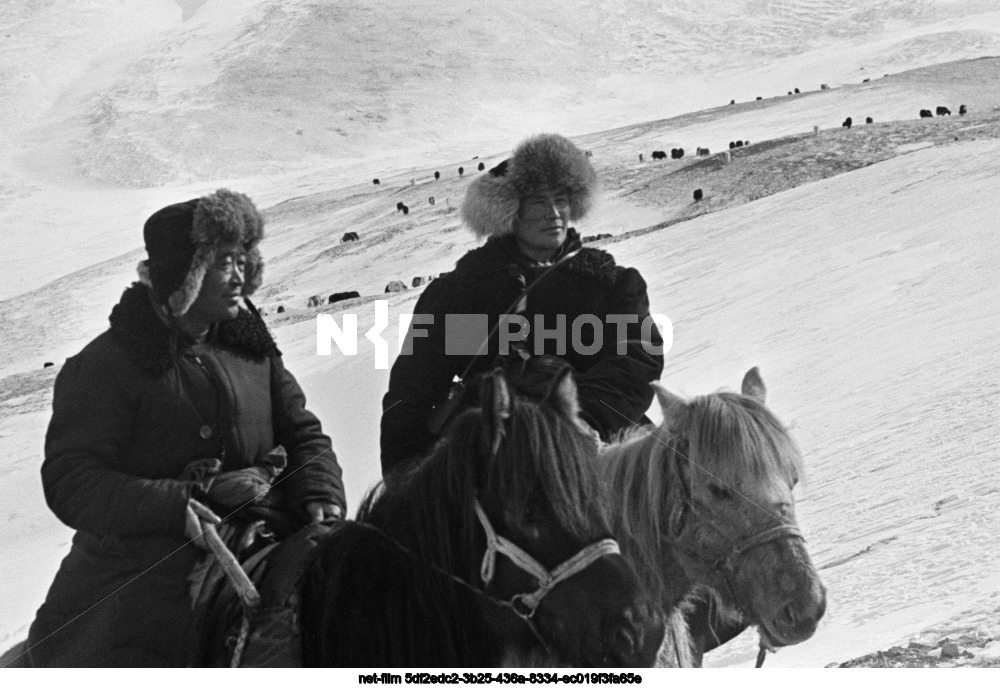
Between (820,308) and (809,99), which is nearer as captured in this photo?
(820,308)

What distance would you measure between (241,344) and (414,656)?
2.87ft

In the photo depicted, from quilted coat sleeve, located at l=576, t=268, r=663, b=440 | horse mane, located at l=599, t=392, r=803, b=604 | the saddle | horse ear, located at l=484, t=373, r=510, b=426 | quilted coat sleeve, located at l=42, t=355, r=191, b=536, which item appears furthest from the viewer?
quilted coat sleeve, located at l=576, t=268, r=663, b=440

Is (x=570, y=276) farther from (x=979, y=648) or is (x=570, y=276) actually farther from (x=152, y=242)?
(x=979, y=648)

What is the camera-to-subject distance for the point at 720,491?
2773 millimetres

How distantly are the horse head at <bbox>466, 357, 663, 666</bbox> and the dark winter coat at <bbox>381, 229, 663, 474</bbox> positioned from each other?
100cm

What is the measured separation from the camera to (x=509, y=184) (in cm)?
362

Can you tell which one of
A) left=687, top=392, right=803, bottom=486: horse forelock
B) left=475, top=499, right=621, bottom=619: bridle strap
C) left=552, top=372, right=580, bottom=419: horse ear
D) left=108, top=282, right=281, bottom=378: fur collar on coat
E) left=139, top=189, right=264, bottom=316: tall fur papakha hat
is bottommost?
left=687, top=392, right=803, bottom=486: horse forelock

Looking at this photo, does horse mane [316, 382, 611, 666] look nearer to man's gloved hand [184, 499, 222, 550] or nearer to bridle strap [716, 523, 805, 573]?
man's gloved hand [184, 499, 222, 550]

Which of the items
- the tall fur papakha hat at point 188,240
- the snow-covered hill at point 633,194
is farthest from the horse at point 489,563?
the snow-covered hill at point 633,194

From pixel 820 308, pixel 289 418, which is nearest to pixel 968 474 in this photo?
pixel 820 308

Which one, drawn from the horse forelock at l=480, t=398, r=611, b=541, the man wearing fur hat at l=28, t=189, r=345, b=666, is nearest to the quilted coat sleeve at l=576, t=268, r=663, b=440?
the man wearing fur hat at l=28, t=189, r=345, b=666

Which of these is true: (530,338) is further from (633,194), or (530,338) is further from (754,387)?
(633,194)

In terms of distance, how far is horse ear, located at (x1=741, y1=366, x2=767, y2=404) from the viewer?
9.88 feet

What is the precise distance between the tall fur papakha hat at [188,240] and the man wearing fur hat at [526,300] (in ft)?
2.19
